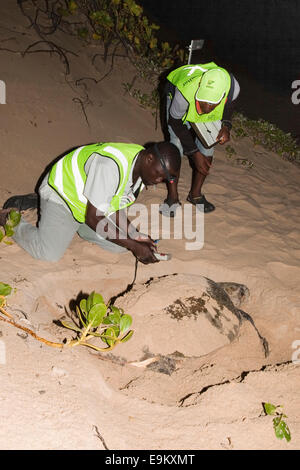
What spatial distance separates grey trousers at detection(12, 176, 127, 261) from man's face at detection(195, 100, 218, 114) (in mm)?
1413

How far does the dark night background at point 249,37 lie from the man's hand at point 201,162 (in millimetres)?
6971

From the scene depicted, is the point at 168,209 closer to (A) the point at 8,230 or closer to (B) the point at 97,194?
(B) the point at 97,194

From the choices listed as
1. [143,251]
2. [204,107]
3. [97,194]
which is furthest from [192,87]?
[143,251]

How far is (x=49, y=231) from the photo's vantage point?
2.57 metres

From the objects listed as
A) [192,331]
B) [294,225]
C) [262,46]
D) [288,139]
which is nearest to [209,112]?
[294,225]

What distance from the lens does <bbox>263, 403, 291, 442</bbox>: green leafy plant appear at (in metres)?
1.44

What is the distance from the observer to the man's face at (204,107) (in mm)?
2938

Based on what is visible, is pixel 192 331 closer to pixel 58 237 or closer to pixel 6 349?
pixel 6 349

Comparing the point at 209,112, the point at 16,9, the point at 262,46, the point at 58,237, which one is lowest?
the point at 58,237

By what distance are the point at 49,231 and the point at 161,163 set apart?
1010 mm

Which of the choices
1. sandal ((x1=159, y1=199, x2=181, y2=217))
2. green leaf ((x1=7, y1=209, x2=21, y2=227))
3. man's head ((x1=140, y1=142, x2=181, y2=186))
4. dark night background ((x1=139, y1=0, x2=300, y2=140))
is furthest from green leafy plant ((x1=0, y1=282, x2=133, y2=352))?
dark night background ((x1=139, y1=0, x2=300, y2=140))

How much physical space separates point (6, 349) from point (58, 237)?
122 centimetres

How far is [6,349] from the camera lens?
1.50 meters

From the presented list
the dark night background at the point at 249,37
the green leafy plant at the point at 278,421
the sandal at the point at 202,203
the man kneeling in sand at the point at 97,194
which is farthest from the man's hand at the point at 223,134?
the dark night background at the point at 249,37
